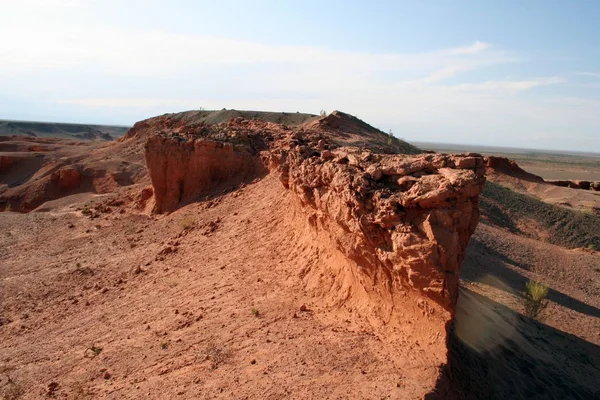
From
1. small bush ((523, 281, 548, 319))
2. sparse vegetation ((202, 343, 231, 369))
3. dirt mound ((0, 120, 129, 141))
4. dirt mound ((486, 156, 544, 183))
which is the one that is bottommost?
small bush ((523, 281, 548, 319))

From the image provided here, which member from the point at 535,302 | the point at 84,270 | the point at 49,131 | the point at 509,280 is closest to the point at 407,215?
the point at 535,302

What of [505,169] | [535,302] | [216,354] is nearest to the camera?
[216,354]

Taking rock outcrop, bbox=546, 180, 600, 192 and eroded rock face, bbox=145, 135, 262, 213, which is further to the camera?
rock outcrop, bbox=546, 180, 600, 192

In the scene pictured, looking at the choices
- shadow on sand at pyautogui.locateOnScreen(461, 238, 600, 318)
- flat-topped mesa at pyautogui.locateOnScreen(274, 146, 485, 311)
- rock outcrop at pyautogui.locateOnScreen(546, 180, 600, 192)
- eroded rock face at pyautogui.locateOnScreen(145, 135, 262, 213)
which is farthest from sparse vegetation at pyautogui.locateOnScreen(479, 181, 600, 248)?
flat-topped mesa at pyautogui.locateOnScreen(274, 146, 485, 311)

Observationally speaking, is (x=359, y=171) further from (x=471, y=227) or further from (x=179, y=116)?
(x=179, y=116)

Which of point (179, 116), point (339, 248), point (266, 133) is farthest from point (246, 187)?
point (179, 116)

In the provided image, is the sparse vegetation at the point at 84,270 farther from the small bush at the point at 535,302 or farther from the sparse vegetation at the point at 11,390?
the small bush at the point at 535,302

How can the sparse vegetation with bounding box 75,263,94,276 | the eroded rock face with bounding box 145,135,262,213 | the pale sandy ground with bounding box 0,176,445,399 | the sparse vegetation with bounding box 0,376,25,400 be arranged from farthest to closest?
the eroded rock face with bounding box 145,135,262,213 < the sparse vegetation with bounding box 75,263,94,276 < the sparse vegetation with bounding box 0,376,25,400 < the pale sandy ground with bounding box 0,176,445,399

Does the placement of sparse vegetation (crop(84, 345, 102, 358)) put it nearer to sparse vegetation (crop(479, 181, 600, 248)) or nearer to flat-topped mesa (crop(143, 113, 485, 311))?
flat-topped mesa (crop(143, 113, 485, 311))

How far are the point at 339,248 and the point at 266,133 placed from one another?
9489mm

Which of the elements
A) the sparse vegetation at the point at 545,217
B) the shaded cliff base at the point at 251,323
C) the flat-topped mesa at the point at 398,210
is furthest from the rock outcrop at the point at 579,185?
the flat-topped mesa at the point at 398,210

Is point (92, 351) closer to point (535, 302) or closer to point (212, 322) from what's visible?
point (212, 322)

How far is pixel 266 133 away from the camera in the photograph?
15.7 meters

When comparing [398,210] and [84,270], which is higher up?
[398,210]
